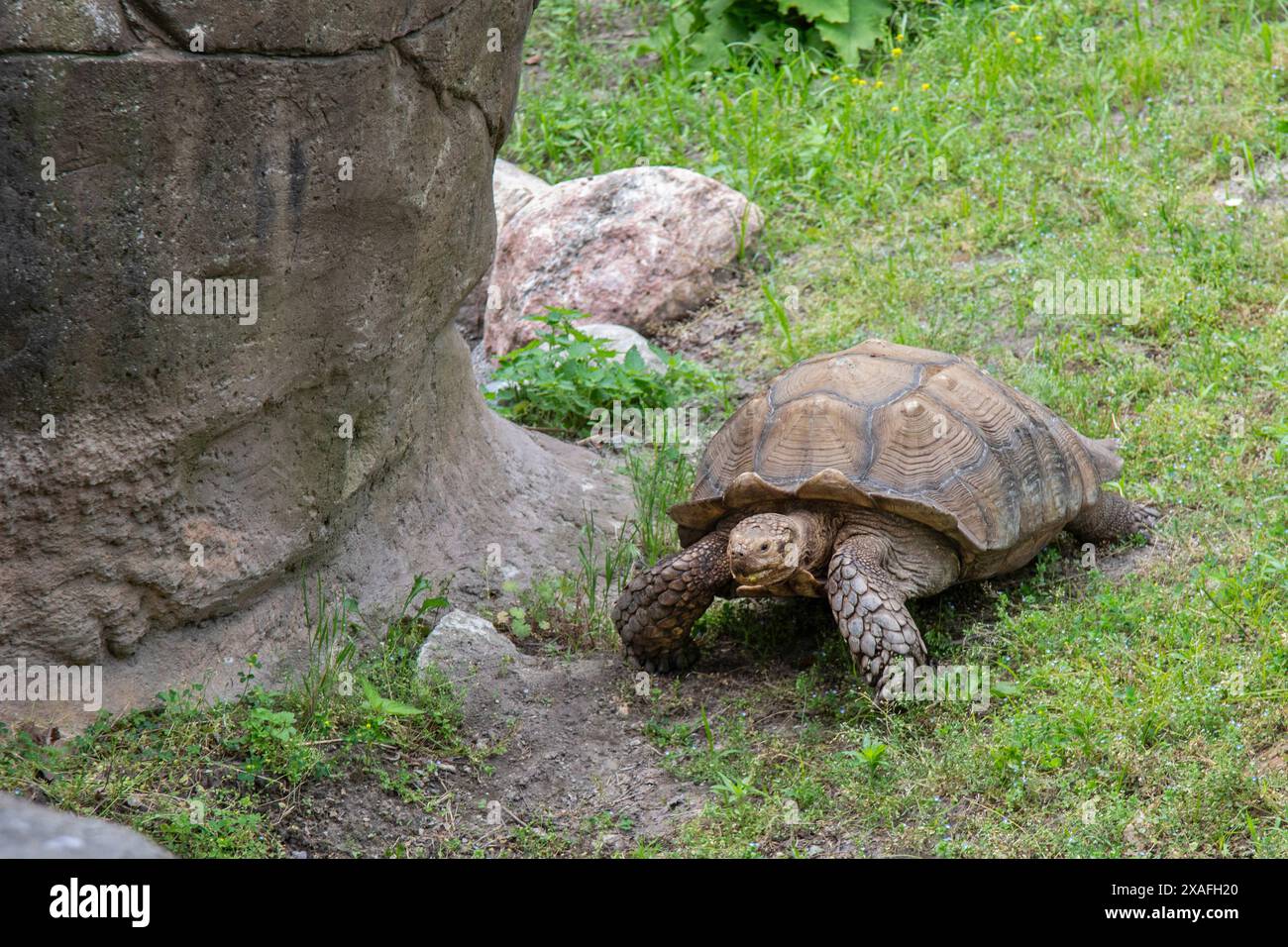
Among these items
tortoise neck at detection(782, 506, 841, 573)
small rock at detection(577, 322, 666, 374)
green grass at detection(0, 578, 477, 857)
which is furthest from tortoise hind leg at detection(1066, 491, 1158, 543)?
small rock at detection(577, 322, 666, 374)

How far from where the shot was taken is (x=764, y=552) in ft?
17.0

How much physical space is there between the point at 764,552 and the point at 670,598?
472 millimetres

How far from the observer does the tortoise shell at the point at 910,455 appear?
17.7ft

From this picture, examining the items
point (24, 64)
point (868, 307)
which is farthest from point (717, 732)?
point (868, 307)

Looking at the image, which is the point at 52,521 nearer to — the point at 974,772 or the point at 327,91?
the point at 327,91

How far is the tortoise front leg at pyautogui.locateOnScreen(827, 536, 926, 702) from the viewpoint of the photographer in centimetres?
504

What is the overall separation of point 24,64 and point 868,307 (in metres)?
5.37

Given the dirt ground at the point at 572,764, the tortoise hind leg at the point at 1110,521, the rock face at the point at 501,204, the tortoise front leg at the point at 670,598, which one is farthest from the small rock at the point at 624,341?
the tortoise hind leg at the point at 1110,521

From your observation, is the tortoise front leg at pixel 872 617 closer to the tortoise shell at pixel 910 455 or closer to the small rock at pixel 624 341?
the tortoise shell at pixel 910 455

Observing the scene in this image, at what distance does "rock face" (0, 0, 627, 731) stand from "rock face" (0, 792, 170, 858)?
2.49 meters

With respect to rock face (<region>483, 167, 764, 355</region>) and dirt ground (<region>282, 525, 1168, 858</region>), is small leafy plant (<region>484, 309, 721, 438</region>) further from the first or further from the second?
dirt ground (<region>282, 525, 1168, 858</region>)

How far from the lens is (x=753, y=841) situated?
14.6ft

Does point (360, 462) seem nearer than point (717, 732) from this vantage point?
No

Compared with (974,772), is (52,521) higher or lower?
higher
